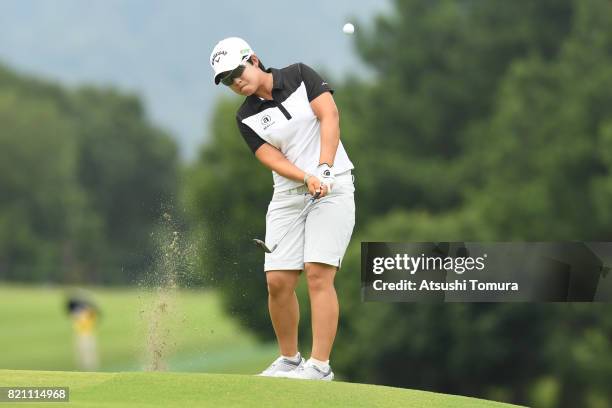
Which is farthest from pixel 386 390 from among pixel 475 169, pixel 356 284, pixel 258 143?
pixel 475 169

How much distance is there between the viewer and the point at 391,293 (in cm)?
1137

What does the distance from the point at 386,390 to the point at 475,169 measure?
5156cm

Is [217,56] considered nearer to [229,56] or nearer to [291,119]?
[229,56]

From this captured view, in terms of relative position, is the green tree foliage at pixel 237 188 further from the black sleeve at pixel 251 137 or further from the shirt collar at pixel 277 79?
the shirt collar at pixel 277 79

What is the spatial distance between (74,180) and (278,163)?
107 meters

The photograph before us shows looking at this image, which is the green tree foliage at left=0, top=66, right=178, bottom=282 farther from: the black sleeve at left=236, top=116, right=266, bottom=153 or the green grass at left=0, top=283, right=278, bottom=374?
the black sleeve at left=236, top=116, right=266, bottom=153

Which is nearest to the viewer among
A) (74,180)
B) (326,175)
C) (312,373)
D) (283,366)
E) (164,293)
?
(326,175)

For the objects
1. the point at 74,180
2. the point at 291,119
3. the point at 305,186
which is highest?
the point at 74,180

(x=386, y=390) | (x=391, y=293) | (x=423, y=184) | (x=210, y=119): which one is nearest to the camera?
(x=386, y=390)

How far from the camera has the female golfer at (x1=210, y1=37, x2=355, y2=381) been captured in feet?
30.1

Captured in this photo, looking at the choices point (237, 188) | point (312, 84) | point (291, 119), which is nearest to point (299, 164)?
point (291, 119)

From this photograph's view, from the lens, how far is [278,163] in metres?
9.22

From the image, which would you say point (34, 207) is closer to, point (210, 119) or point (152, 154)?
point (152, 154)

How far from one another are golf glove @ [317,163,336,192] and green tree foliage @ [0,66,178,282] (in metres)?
93.4
